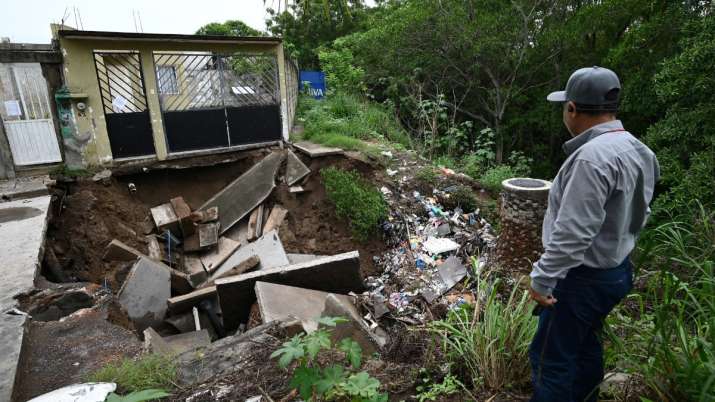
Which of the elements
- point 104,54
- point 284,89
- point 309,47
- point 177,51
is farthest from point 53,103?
point 309,47

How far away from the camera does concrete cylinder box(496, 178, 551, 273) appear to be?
4188mm

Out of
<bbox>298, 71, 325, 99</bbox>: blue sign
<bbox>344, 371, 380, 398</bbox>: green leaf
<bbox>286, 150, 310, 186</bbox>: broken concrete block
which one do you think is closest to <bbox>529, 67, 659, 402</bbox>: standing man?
<bbox>344, 371, 380, 398</bbox>: green leaf

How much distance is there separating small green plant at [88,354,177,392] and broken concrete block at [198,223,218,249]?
4.41 meters

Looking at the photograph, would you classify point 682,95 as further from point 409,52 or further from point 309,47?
point 309,47

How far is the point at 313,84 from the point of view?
1470cm

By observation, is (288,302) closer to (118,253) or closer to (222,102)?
(118,253)

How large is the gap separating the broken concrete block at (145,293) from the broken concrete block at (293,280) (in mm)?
1199

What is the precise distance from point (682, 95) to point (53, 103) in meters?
10.0

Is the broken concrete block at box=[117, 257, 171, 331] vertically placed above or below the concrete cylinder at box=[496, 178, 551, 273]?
below

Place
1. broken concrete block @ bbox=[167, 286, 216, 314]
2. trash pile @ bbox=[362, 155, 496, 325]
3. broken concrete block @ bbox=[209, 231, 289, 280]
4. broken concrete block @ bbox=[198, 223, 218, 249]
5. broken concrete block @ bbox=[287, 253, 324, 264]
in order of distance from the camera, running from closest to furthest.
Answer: trash pile @ bbox=[362, 155, 496, 325] < broken concrete block @ bbox=[167, 286, 216, 314] < broken concrete block @ bbox=[209, 231, 289, 280] < broken concrete block @ bbox=[287, 253, 324, 264] < broken concrete block @ bbox=[198, 223, 218, 249]

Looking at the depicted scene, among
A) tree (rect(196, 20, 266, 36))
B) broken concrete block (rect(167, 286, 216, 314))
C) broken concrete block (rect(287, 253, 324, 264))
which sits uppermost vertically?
tree (rect(196, 20, 266, 36))

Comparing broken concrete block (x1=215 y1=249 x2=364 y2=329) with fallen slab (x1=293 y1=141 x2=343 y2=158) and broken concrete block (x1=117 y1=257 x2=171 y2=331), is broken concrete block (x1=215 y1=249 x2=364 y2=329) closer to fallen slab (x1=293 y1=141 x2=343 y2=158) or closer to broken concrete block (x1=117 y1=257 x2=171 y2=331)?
broken concrete block (x1=117 y1=257 x2=171 y2=331)

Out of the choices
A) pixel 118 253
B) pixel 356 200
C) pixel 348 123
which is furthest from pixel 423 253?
pixel 348 123

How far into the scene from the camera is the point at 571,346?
195cm
